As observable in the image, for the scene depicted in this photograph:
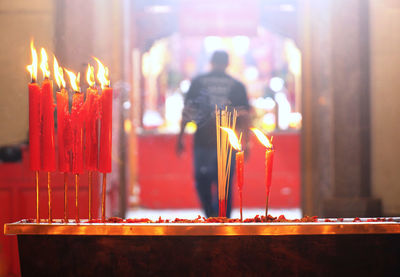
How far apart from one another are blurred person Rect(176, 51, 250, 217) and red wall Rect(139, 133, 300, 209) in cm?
202

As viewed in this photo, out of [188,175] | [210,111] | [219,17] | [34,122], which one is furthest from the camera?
[188,175]

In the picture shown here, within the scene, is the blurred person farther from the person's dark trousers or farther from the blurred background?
the blurred background

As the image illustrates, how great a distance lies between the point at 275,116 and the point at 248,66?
1.44 meters

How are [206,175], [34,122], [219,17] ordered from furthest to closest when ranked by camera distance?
[219,17] → [206,175] → [34,122]

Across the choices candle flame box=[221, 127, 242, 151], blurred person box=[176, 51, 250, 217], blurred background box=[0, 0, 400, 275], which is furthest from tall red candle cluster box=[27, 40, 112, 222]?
blurred person box=[176, 51, 250, 217]

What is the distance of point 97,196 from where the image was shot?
2.47 meters

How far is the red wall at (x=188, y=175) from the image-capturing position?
5.34 meters

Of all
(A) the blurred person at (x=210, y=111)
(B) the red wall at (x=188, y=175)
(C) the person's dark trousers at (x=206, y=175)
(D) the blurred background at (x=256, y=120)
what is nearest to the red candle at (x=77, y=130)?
(D) the blurred background at (x=256, y=120)

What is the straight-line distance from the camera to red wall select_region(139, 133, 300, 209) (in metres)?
5.34

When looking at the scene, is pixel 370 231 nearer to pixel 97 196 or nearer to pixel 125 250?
pixel 125 250

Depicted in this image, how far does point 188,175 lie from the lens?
5.49 meters

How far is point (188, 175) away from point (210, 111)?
8.50ft

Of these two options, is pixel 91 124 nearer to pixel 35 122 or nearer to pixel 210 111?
pixel 35 122

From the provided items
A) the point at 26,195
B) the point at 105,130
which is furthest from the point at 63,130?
the point at 26,195
